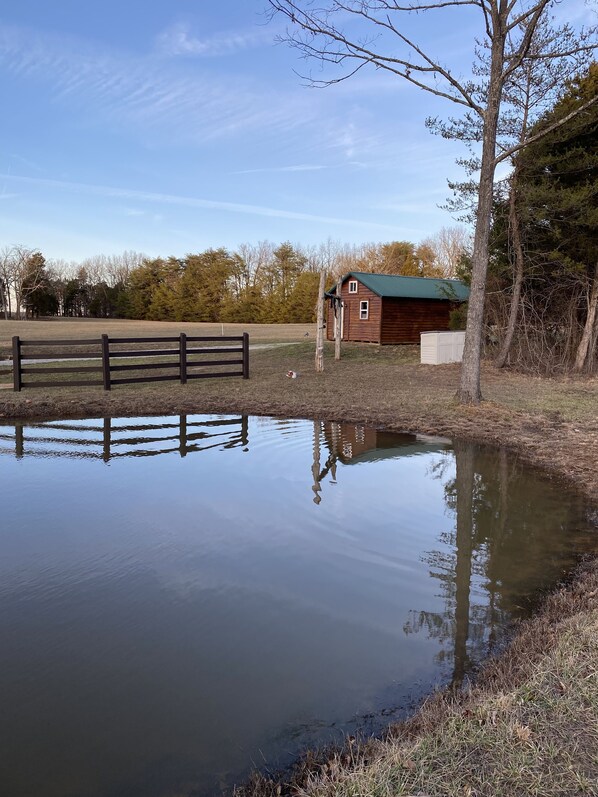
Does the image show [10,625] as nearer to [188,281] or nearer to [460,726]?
[460,726]

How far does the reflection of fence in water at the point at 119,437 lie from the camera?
30.6 feet

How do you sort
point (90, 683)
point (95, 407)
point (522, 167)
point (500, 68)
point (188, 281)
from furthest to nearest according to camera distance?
point (188, 281) → point (522, 167) → point (95, 407) → point (500, 68) → point (90, 683)

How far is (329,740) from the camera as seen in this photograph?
9.91ft

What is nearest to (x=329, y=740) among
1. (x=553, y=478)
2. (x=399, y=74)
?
(x=553, y=478)

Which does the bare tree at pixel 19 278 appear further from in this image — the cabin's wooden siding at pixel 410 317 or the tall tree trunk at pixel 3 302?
the cabin's wooden siding at pixel 410 317

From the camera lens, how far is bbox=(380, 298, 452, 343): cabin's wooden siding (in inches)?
1117

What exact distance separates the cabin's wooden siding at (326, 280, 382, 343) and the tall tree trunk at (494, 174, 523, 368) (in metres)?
8.26

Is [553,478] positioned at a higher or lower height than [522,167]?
lower

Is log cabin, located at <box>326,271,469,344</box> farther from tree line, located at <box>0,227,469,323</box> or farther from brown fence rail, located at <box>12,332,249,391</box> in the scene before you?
tree line, located at <box>0,227,469,323</box>

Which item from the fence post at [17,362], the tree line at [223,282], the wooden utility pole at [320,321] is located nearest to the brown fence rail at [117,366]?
the fence post at [17,362]

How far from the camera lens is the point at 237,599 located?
452cm

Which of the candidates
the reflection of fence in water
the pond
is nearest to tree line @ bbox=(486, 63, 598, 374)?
the reflection of fence in water

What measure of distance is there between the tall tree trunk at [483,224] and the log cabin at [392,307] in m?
15.6

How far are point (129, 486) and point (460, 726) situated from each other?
556 cm
